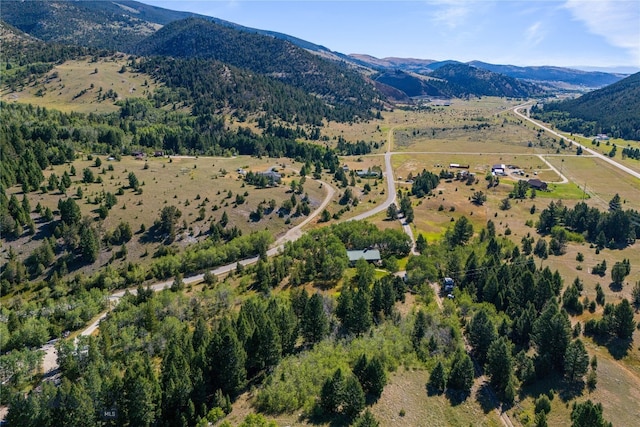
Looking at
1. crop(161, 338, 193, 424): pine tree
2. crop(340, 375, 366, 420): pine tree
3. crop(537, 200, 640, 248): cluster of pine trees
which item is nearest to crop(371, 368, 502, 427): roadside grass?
crop(340, 375, 366, 420): pine tree

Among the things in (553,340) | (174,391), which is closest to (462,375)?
(553,340)

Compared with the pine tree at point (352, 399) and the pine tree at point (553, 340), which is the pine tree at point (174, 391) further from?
the pine tree at point (553, 340)

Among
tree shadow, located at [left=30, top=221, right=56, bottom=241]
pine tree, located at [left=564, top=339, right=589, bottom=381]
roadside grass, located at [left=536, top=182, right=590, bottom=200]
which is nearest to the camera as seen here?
pine tree, located at [left=564, top=339, right=589, bottom=381]

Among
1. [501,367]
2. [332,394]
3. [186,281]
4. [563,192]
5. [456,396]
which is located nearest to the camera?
[332,394]

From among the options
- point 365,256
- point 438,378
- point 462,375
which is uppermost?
point 462,375

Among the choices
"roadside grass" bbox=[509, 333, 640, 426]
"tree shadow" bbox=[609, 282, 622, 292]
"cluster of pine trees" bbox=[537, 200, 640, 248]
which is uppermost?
"cluster of pine trees" bbox=[537, 200, 640, 248]

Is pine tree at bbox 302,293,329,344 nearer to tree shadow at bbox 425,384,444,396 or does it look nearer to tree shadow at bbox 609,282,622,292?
tree shadow at bbox 425,384,444,396

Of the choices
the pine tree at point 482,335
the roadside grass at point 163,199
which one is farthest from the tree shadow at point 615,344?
the roadside grass at point 163,199

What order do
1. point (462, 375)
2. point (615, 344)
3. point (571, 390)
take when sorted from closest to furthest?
1. point (462, 375)
2. point (571, 390)
3. point (615, 344)

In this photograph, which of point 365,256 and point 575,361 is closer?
point 575,361

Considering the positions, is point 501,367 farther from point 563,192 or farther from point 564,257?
point 563,192

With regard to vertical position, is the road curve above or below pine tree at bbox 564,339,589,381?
below
